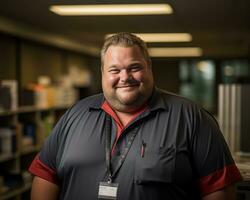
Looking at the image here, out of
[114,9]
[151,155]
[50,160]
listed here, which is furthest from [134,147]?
[114,9]

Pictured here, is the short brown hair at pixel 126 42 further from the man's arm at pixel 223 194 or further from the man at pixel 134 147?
the man's arm at pixel 223 194

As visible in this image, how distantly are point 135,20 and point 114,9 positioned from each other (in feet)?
2.05

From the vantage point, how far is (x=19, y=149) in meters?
4.39

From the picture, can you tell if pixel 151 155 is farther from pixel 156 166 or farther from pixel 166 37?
pixel 166 37

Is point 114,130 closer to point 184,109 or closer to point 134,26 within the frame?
point 184,109

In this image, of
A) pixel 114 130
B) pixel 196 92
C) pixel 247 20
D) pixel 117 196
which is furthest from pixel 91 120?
pixel 196 92

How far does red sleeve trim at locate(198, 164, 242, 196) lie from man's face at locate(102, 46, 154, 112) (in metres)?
0.40

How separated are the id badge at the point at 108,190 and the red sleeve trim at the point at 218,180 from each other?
34cm

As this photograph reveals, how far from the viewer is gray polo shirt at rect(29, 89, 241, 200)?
62.8 inches

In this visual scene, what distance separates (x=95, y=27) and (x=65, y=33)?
0.77 meters

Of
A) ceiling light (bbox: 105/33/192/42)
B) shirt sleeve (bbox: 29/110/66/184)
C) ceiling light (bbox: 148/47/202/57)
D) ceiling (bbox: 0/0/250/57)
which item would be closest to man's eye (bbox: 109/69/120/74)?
shirt sleeve (bbox: 29/110/66/184)

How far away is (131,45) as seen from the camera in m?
1.69

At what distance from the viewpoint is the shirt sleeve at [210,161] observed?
1.59 metres

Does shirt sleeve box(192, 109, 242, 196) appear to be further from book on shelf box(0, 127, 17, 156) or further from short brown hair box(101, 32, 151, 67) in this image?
book on shelf box(0, 127, 17, 156)
